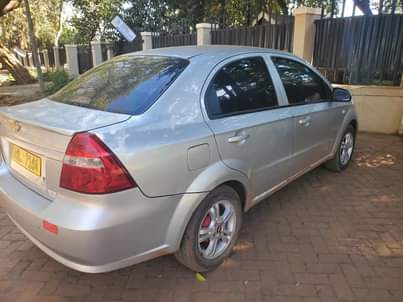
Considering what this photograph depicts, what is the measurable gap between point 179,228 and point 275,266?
979mm

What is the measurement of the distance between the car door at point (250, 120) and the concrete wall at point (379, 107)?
439cm

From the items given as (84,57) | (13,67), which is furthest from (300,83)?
(84,57)

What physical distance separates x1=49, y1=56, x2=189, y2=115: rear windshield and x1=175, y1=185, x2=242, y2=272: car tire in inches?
33.1

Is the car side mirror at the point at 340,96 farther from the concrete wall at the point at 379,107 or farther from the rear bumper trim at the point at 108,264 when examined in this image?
the concrete wall at the point at 379,107

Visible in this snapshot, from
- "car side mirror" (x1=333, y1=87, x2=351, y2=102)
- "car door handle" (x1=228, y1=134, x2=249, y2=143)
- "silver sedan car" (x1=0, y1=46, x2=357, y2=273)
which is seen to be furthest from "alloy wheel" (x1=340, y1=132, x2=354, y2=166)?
"car door handle" (x1=228, y1=134, x2=249, y2=143)

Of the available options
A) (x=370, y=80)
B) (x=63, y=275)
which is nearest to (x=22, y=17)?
(x=370, y=80)

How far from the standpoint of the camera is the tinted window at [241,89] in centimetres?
254

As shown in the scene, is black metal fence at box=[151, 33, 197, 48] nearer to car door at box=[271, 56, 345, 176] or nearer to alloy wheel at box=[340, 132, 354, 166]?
alloy wheel at box=[340, 132, 354, 166]

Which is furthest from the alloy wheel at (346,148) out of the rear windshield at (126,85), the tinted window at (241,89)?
the rear windshield at (126,85)

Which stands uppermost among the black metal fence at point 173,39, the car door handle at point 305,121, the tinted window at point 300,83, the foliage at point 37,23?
the foliage at point 37,23

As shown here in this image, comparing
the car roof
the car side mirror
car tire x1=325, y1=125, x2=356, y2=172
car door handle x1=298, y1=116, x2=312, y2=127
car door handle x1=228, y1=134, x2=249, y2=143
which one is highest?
the car roof

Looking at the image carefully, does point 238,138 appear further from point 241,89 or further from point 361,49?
point 361,49

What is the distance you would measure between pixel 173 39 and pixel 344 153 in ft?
29.8

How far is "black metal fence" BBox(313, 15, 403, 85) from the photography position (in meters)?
6.37
